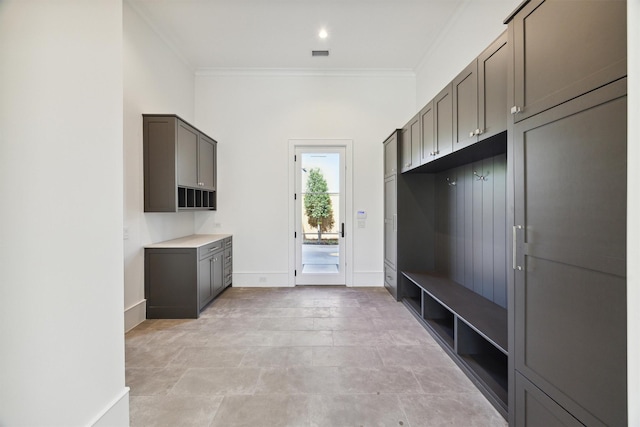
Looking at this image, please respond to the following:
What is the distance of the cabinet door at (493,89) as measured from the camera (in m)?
1.85

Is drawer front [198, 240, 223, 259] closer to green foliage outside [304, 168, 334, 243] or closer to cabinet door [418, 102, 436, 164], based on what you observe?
green foliage outside [304, 168, 334, 243]

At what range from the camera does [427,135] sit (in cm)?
317

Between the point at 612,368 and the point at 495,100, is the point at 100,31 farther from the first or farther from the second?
the point at 612,368

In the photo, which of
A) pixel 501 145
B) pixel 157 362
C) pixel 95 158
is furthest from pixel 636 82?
pixel 157 362

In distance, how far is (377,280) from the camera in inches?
193

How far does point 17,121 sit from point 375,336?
310cm

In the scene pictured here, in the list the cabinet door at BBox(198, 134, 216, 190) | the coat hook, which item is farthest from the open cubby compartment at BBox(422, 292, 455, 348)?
the cabinet door at BBox(198, 134, 216, 190)

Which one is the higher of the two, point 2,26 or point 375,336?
point 2,26

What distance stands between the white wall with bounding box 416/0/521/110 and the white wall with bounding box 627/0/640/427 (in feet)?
7.27

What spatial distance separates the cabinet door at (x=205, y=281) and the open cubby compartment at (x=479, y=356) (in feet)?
9.68

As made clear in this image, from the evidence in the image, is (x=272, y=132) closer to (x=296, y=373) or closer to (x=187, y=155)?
(x=187, y=155)

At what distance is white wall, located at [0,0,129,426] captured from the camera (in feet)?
3.74

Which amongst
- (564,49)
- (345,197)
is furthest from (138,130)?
(564,49)

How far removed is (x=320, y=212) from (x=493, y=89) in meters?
3.35
